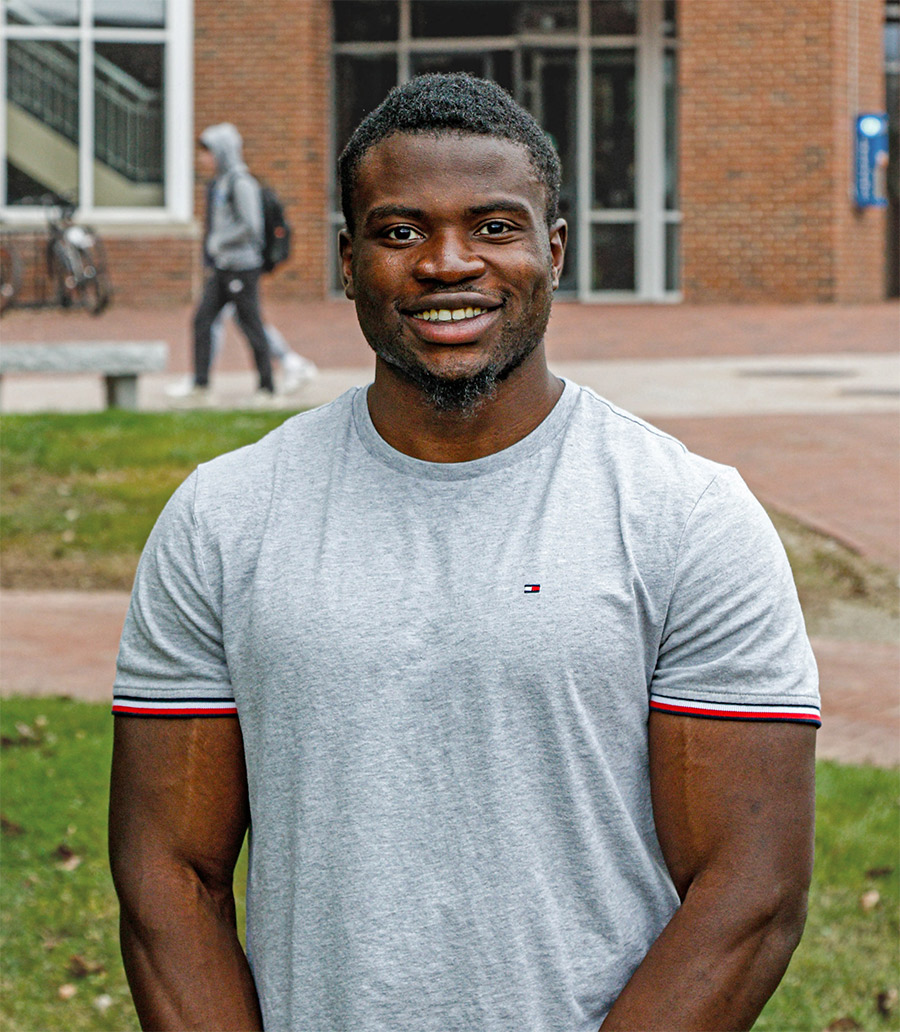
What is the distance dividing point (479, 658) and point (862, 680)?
460 centimetres

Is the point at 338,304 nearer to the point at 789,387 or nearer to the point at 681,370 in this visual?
the point at 681,370

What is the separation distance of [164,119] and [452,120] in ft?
61.1

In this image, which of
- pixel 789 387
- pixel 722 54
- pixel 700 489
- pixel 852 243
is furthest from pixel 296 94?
pixel 700 489

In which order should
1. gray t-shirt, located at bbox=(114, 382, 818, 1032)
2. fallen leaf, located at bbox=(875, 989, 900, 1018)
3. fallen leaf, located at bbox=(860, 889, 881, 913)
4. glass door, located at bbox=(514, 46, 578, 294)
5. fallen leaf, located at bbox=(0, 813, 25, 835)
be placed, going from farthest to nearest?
glass door, located at bbox=(514, 46, 578, 294) → fallen leaf, located at bbox=(0, 813, 25, 835) → fallen leaf, located at bbox=(860, 889, 881, 913) → fallen leaf, located at bbox=(875, 989, 900, 1018) → gray t-shirt, located at bbox=(114, 382, 818, 1032)

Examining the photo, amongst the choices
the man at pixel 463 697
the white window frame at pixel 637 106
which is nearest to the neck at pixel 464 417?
the man at pixel 463 697

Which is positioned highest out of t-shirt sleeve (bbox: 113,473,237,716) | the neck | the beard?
the beard

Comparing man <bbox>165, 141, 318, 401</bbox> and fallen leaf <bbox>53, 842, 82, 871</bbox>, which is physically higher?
man <bbox>165, 141, 318, 401</bbox>

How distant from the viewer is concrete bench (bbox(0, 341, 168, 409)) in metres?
10.5

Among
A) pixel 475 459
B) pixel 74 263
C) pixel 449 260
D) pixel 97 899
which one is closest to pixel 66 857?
pixel 97 899

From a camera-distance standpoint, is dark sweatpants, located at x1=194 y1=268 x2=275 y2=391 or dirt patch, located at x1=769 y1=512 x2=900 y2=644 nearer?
dirt patch, located at x1=769 y1=512 x2=900 y2=644

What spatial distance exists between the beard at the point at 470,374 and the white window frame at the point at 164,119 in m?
18.3

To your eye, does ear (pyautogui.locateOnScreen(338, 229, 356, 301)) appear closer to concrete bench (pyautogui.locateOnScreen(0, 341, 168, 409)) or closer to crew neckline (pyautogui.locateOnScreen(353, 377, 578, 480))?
crew neckline (pyautogui.locateOnScreen(353, 377, 578, 480))

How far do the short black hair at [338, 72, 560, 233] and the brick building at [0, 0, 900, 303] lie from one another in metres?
18.1

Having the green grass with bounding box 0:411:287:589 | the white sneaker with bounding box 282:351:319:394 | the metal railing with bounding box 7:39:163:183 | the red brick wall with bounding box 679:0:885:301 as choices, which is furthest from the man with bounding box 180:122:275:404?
the red brick wall with bounding box 679:0:885:301
